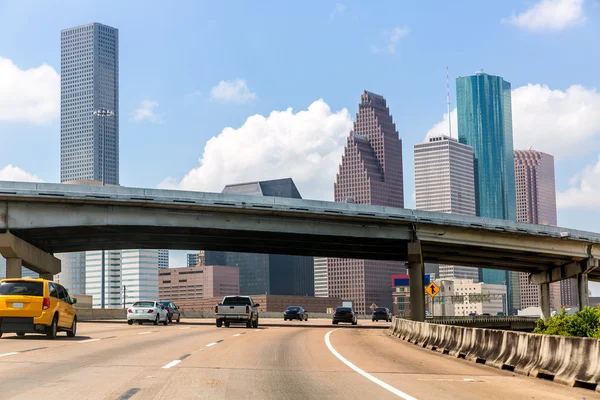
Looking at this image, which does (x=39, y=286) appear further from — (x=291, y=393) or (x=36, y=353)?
(x=291, y=393)

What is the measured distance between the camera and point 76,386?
41.7 feet

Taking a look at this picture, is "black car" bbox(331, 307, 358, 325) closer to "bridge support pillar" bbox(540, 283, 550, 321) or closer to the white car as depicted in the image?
the white car

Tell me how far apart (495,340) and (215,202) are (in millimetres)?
39671

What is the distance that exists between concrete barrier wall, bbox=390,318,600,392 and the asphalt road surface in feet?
1.04

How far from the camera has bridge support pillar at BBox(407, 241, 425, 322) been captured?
214 ft

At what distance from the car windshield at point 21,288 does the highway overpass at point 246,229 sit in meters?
30.1

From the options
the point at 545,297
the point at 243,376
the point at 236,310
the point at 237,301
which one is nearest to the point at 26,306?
the point at 243,376

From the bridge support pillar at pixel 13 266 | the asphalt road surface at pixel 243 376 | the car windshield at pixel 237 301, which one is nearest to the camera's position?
the asphalt road surface at pixel 243 376

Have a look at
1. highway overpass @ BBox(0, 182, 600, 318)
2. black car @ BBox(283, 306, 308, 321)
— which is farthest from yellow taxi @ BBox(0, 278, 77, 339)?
black car @ BBox(283, 306, 308, 321)

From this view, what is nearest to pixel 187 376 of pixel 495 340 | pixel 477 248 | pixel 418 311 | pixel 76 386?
pixel 76 386

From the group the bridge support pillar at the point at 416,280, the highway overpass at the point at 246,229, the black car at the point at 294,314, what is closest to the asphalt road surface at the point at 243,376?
the highway overpass at the point at 246,229

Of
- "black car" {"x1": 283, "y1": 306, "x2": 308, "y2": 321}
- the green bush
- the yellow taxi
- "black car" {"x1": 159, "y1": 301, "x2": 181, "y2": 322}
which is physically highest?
the yellow taxi

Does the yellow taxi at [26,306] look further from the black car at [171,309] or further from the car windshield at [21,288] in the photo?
the black car at [171,309]

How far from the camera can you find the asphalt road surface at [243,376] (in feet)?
40.3
